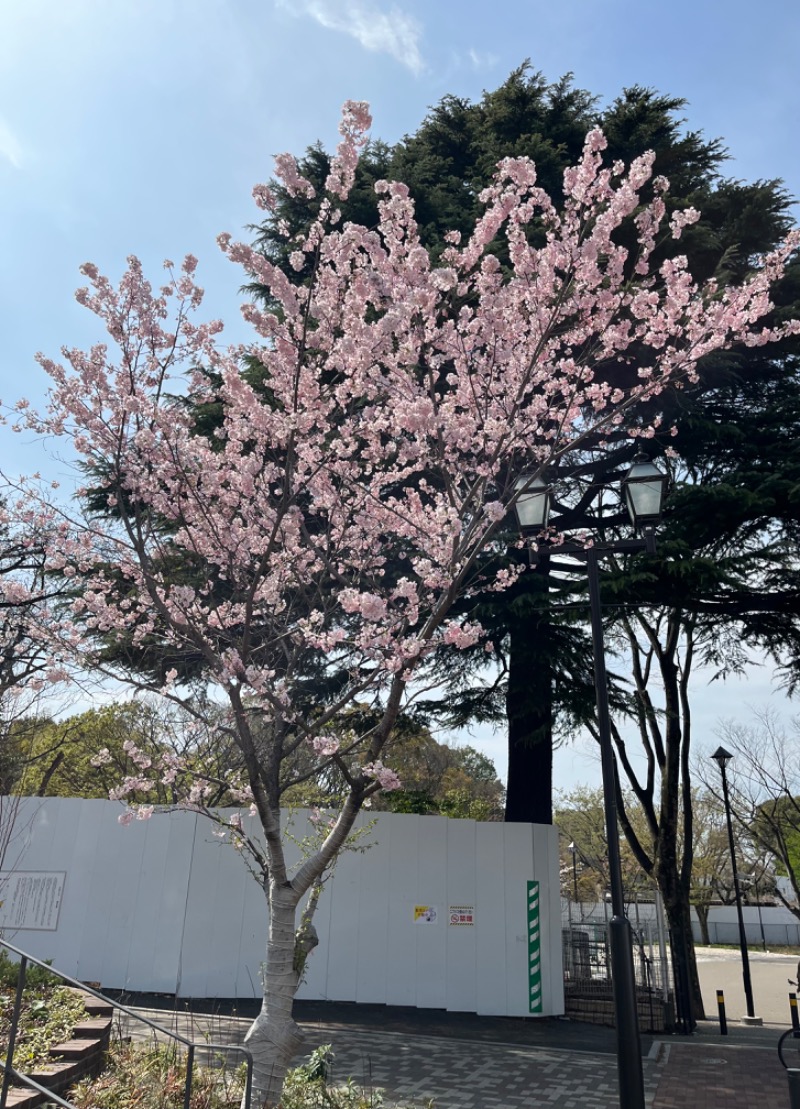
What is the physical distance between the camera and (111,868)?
39.8 ft

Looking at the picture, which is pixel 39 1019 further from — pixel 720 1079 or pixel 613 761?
pixel 720 1079

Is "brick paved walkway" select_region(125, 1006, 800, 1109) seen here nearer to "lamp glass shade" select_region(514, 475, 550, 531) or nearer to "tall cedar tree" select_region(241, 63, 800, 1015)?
"tall cedar tree" select_region(241, 63, 800, 1015)

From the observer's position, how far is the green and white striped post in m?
11.9

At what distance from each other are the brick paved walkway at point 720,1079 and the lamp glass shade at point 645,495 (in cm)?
575

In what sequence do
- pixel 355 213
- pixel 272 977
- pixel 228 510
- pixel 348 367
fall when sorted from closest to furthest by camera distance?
pixel 272 977, pixel 348 367, pixel 228 510, pixel 355 213

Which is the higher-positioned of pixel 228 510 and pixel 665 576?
pixel 665 576

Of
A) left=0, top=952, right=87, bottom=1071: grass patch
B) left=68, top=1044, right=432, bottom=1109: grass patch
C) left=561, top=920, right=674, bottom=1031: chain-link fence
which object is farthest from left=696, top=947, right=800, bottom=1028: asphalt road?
left=0, top=952, right=87, bottom=1071: grass patch

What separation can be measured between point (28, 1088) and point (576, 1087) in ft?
18.7

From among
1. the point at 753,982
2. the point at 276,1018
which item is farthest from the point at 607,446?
the point at 753,982

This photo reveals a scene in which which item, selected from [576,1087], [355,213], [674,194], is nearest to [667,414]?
[674,194]

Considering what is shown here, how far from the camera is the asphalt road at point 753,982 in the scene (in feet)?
55.4

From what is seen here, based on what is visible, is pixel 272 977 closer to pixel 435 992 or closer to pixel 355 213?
pixel 435 992

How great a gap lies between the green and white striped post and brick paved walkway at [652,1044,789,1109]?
200cm

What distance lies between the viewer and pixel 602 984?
569 inches
